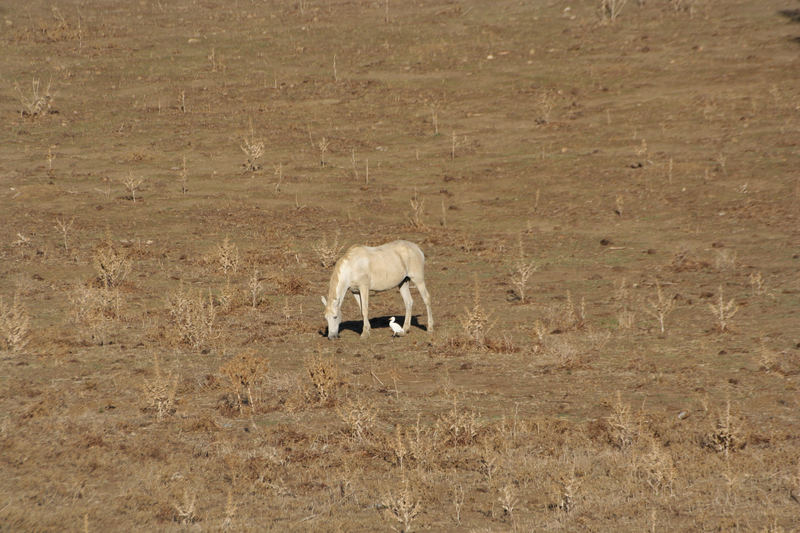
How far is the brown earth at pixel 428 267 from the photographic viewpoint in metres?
11.0

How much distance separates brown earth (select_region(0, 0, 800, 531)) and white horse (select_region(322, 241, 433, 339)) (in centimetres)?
73

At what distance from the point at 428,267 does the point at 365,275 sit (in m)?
7.59

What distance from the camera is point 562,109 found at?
4366 cm

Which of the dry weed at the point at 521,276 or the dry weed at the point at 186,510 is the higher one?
the dry weed at the point at 521,276

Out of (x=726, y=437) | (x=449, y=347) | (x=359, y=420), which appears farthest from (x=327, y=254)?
(x=726, y=437)

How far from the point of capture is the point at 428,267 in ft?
86.2

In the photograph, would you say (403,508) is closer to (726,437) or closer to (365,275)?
(726,437)

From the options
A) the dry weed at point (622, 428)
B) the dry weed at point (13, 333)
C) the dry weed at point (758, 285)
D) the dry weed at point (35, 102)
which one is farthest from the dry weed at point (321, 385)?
the dry weed at point (35, 102)

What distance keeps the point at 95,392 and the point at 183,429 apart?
2821 mm

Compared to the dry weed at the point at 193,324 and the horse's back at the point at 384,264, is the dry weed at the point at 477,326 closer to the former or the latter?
the horse's back at the point at 384,264

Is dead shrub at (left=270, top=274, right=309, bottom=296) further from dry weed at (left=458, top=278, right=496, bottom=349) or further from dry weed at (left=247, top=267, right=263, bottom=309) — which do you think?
dry weed at (left=458, top=278, right=496, bottom=349)

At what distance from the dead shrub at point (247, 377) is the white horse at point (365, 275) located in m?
3.56

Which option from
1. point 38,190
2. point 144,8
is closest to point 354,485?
point 38,190

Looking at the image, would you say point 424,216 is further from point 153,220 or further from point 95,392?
point 95,392
